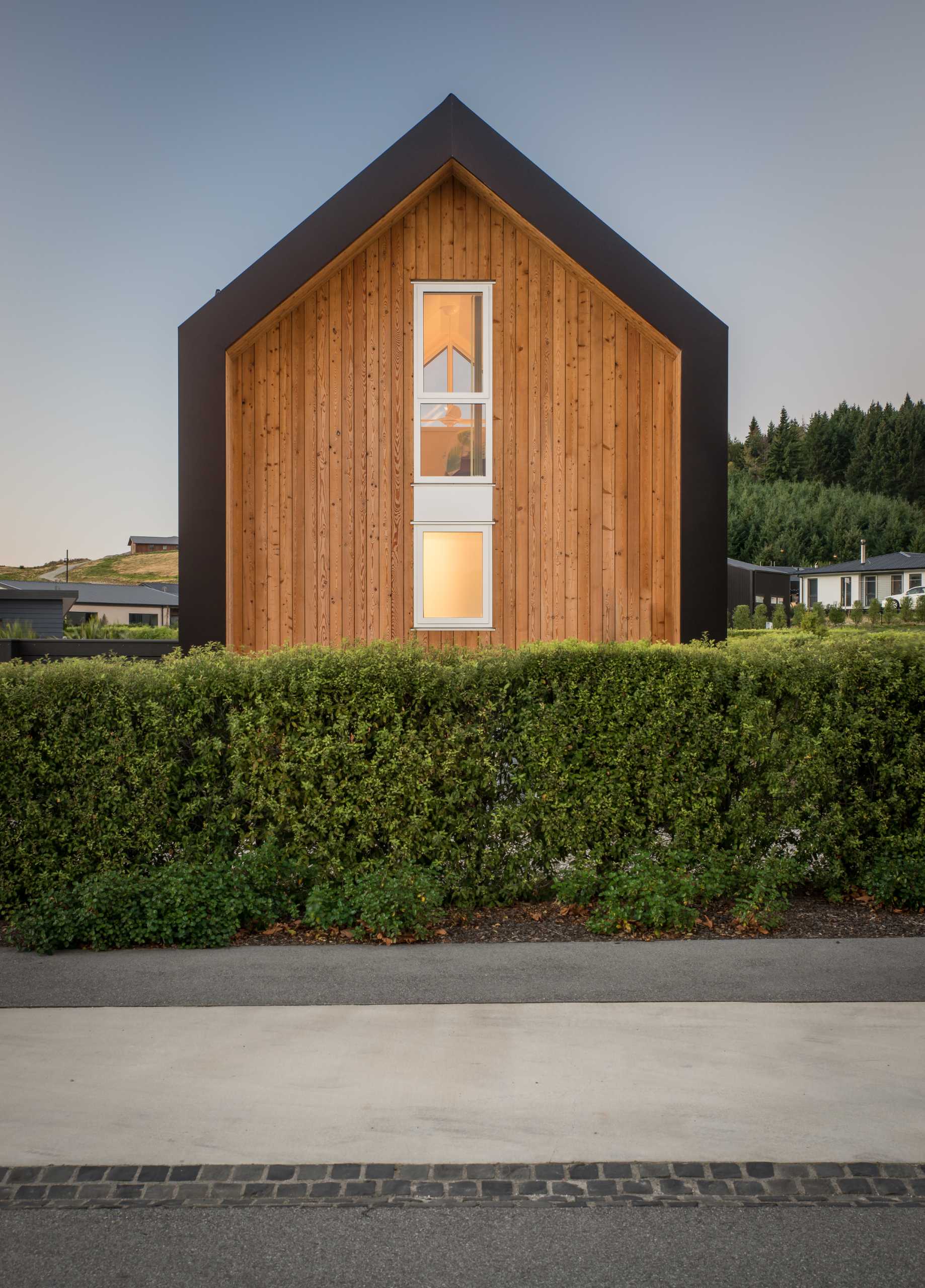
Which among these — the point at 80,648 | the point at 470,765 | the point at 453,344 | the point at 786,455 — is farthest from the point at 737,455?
the point at 470,765

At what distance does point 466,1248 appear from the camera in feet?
8.08

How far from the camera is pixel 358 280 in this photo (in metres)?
10.7

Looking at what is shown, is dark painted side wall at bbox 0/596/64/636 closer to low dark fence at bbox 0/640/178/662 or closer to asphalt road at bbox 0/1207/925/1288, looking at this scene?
low dark fence at bbox 0/640/178/662

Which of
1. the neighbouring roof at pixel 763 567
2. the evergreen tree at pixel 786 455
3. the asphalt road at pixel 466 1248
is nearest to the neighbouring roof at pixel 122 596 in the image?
the neighbouring roof at pixel 763 567

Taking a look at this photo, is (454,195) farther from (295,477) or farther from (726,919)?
(726,919)

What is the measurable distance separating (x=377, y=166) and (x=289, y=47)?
6.67 metres

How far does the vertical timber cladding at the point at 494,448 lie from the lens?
419 inches

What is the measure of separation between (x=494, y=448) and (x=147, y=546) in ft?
323

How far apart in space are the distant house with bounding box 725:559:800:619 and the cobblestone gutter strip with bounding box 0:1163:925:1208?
49608 millimetres

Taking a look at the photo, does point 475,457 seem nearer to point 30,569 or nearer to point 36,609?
point 36,609

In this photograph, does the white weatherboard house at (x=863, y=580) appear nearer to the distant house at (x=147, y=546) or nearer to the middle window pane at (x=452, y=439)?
the middle window pane at (x=452, y=439)

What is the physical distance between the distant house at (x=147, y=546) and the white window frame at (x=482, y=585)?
9580 cm

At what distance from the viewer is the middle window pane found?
10.9 m

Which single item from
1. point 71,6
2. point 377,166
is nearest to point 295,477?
point 377,166
